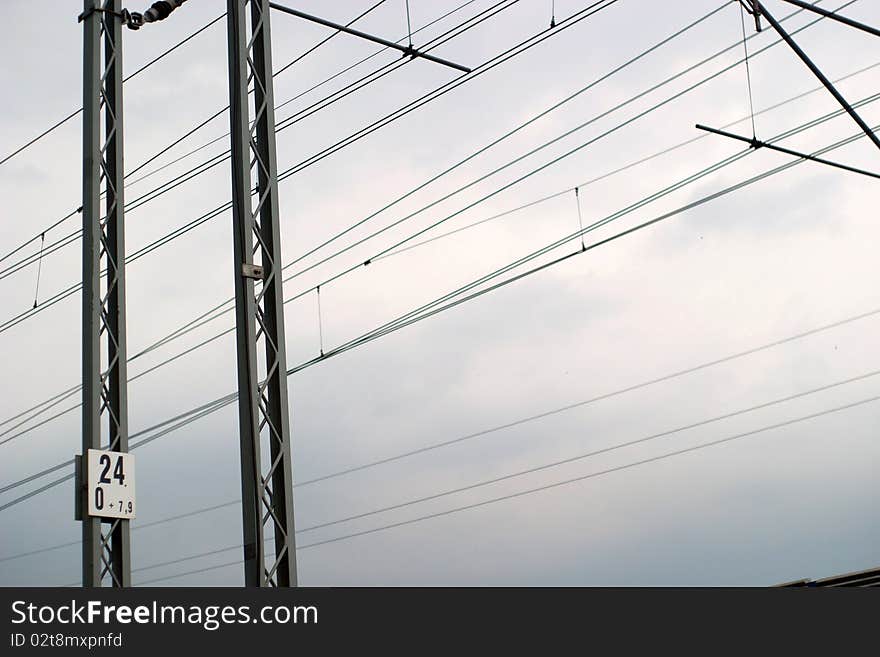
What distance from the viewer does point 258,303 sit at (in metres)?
11.1

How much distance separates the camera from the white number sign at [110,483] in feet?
36.2

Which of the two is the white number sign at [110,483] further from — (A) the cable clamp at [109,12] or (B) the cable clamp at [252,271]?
(A) the cable clamp at [109,12]

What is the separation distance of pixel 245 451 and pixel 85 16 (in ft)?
15.9

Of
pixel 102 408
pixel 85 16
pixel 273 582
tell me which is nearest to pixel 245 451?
pixel 273 582

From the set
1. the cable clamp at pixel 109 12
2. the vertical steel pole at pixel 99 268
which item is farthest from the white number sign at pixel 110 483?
the cable clamp at pixel 109 12

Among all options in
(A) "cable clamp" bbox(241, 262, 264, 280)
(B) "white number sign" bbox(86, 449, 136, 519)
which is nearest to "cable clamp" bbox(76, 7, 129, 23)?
(A) "cable clamp" bbox(241, 262, 264, 280)

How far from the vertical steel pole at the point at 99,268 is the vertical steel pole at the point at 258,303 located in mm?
1400

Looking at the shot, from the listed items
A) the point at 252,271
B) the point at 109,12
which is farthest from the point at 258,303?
the point at 109,12

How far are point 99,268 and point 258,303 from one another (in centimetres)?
Answer: 174

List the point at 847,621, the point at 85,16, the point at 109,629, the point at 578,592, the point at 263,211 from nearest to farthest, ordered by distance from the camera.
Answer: the point at 109,629
the point at 578,592
the point at 847,621
the point at 263,211
the point at 85,16

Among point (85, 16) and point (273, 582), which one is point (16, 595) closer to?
point (273, 582)

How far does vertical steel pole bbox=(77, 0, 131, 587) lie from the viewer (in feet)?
36.6

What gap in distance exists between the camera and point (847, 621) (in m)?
10.7

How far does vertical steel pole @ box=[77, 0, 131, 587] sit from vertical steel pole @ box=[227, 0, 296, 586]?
4.59ft
